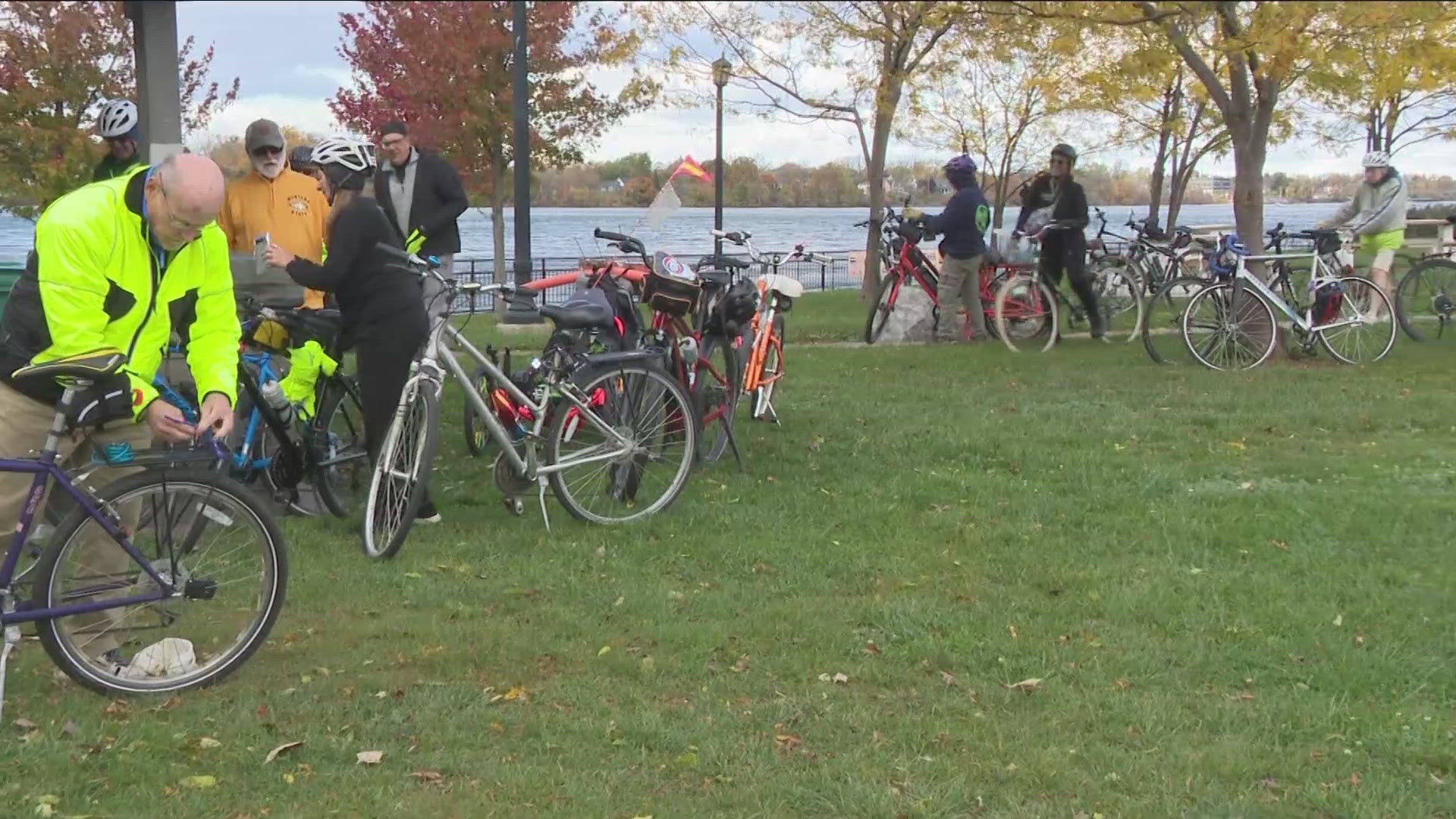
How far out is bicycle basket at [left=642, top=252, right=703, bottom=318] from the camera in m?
6.51

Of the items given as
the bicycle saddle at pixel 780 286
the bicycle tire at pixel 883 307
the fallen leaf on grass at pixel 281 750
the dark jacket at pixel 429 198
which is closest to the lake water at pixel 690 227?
the bicycle tire at pixel 883 307

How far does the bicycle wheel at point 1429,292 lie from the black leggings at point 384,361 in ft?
32.1

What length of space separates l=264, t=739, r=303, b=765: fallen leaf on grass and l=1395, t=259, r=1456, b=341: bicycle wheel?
36.9 feet

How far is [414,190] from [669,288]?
1.76 meters

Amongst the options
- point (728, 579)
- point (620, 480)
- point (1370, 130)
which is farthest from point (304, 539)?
point (1370, 130)

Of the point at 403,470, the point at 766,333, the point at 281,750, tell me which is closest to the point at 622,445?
the point at 403,470

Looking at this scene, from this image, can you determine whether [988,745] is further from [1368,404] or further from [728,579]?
[1368,404]

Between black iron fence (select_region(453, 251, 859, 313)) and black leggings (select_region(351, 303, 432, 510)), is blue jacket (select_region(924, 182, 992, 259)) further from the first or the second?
black leggings (select_region(351, 303, 432, 510))

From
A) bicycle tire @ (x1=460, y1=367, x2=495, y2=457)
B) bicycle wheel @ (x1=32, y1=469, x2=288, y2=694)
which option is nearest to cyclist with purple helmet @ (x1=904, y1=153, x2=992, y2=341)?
bicycle tire @ (x1=460, y1=367, x2=495, y2=457)

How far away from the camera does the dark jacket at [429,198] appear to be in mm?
7219

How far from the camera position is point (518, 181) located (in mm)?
13750

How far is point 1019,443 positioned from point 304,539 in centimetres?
393

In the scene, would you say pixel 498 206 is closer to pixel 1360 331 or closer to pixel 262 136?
pixel 1360 331

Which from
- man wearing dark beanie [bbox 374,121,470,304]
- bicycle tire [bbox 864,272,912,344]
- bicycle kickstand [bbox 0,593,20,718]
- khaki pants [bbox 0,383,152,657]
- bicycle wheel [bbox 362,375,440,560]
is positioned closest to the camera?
bicycle kickstand [bbox 0,593,20,718]
